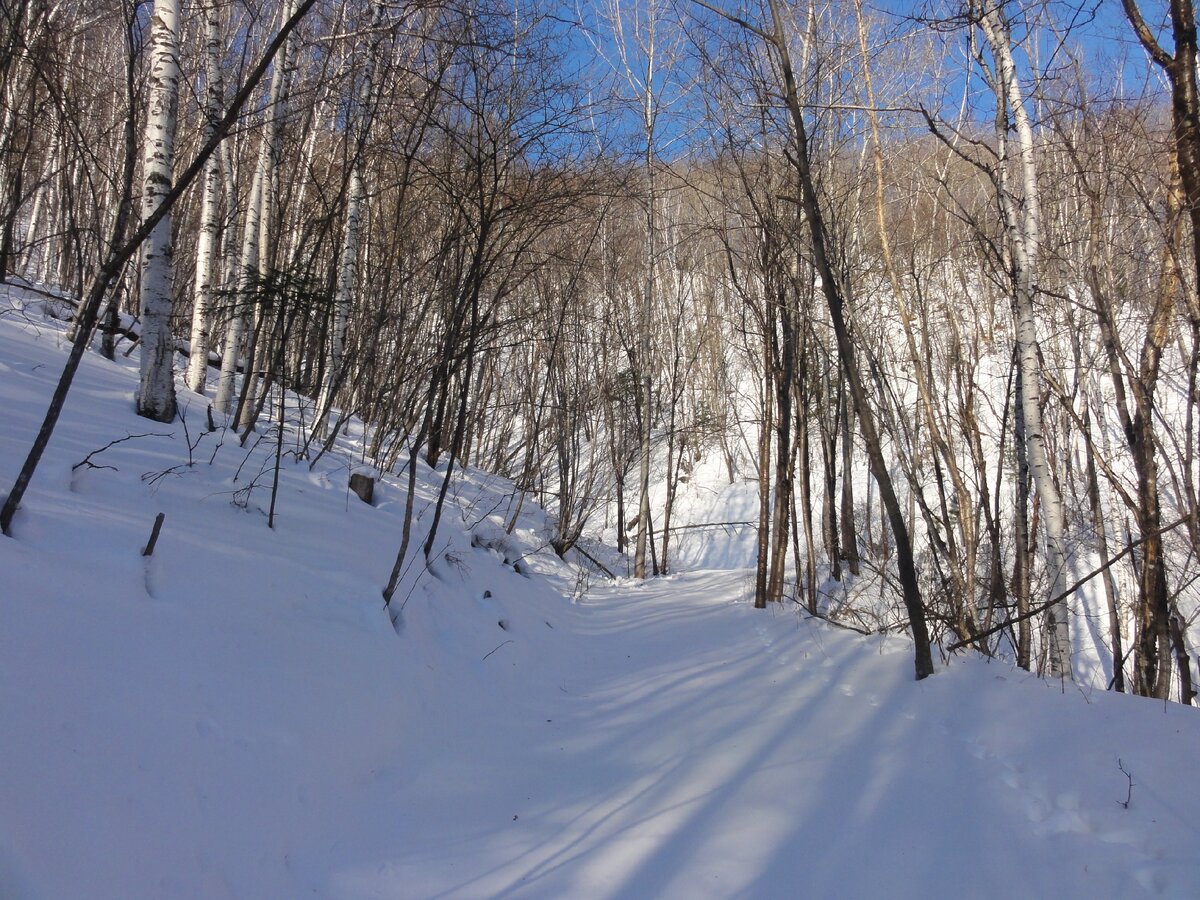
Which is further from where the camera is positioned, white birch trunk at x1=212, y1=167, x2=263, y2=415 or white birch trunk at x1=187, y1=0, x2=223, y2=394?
white birch trunk at x1=212, y1=167, x2=263, y2=415

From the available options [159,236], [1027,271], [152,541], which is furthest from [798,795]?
[159,236]

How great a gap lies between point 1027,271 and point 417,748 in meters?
5.50

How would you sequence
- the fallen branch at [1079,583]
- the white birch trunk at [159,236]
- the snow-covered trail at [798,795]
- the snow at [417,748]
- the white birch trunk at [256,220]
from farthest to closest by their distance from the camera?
1. the white birch trunk at [256,220]
2. the white birch trunk at [159,236]
3. the fallen branch at [1079,583]
4. the snow-covered trail at [798,795]
5. the snow at [417,748]

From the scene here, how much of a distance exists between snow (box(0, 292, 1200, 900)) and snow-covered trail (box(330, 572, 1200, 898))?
14 mm

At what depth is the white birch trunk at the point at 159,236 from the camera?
5016mm

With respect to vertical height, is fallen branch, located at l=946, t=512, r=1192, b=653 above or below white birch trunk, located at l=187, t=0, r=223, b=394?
below

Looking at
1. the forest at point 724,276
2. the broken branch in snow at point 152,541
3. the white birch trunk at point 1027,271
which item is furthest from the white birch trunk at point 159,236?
the white birch trunk at point 1027,271

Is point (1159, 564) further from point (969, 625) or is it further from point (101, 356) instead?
point (101, 356)

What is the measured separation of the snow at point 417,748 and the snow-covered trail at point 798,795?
1 cm

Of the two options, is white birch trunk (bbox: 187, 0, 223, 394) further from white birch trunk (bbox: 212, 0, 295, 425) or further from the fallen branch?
the fallen branch

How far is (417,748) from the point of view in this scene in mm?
3057

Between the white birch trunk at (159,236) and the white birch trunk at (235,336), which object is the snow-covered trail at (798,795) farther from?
the white birch trunk at (235,336)

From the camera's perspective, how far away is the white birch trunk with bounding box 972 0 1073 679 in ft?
16.6

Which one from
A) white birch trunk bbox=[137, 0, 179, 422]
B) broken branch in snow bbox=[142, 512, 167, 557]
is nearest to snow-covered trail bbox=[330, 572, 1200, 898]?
broken branch in snow bbox=[142, 512, 167, 557]
